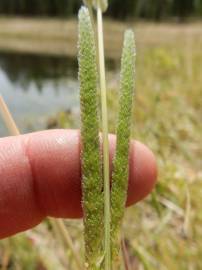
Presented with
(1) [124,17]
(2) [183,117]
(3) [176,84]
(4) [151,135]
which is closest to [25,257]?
(4) [151,135]

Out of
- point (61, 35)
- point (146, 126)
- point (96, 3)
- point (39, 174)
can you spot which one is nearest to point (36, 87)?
point (146, 126)

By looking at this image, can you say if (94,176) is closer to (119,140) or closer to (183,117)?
(119,140)

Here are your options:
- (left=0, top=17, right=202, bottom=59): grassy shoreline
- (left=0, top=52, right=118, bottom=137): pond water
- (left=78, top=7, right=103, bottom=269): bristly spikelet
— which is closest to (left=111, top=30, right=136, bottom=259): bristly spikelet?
(left=78, top=7, right=103, bottom=269): bristly spikelet

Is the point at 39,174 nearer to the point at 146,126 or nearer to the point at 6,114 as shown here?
the point at 6,114

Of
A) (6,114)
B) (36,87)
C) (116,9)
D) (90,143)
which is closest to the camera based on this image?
(90,143)

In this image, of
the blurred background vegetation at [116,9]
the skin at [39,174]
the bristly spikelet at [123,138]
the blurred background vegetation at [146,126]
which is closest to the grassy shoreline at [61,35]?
the blurred background vegetation at [146,126]

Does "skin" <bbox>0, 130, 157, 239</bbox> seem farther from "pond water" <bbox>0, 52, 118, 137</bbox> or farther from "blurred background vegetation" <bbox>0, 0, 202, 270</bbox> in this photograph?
"pond water" <bbox>0, 52, 118, 137</bbox>

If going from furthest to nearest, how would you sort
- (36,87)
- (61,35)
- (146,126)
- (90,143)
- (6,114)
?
(61,35) → (36,87) → (146,126) → (6,114) → (90,143)
